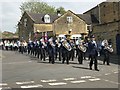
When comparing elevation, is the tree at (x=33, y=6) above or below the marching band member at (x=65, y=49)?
above

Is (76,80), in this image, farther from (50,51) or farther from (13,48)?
(13,48)

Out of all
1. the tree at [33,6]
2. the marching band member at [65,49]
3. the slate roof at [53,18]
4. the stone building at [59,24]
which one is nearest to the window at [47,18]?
the stone building at [59,24]

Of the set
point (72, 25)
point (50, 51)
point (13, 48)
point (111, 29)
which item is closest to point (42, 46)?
point (50, 51)

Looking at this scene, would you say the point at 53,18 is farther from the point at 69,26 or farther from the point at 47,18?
the point at 69,26

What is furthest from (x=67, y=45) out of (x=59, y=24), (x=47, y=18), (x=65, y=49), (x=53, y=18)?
(x=53, y=18)

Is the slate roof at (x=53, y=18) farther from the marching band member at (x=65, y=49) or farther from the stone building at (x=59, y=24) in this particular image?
the marching band member at (x=65, y=49)

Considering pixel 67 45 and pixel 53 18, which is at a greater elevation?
pixel 53 18

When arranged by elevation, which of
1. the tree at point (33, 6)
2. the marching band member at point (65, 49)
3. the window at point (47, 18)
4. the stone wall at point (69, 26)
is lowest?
the marching band member at point (65, 49)

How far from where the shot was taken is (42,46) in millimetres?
25516

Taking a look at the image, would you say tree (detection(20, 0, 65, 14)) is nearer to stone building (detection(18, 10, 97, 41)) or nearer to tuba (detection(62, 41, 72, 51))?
stone building (detection(18, 10, 97, 41))

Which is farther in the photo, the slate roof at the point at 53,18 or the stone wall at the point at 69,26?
the slate roof at the point at 53,18

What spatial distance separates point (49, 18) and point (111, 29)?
119 ft

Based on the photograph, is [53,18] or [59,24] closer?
[59,24]

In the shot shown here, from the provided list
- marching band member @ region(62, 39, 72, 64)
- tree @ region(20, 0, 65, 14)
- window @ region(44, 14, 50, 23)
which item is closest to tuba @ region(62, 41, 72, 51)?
marching band member @ region(62, 39, 72, 64)
